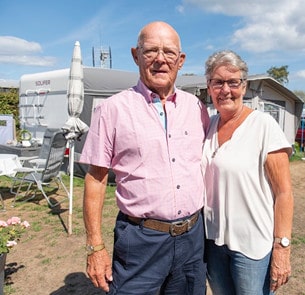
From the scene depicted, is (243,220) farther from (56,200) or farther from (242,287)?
(56,200)

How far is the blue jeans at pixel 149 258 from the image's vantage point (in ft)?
6.08

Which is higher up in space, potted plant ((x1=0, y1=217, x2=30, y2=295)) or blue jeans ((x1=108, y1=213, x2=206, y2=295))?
blue jeans ((x1=108, y1=213, x2=206, y2=295))

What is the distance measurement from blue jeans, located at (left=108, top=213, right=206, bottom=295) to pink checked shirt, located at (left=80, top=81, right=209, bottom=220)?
111 millimetres

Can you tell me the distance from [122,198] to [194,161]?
0.46 meters

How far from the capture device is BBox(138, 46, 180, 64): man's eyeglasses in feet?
6.22

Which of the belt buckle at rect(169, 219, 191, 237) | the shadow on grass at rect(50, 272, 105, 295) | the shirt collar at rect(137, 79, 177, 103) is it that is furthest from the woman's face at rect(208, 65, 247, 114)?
the shadow on grass at rect(50, 272, 105, 295)

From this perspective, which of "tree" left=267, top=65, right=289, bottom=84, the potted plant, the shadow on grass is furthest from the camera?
"tree" left=267, top=65, right=289, bottom=84

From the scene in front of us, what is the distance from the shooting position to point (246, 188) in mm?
1820

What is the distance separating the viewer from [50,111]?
10.1 metres

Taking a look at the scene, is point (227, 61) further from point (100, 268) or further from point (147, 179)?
point (100, 268)

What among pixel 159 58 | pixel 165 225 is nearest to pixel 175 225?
pixel 165 225

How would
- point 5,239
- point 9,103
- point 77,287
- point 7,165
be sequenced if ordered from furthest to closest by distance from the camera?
point 9,103 → point 7,165 → point 77,287 → point 5,239

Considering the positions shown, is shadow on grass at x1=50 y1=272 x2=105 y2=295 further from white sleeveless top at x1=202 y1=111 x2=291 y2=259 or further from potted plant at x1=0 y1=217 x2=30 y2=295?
white sleeveless top at x1=202 y1=111 x2=291 y2=259

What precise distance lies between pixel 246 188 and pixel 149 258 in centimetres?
64
